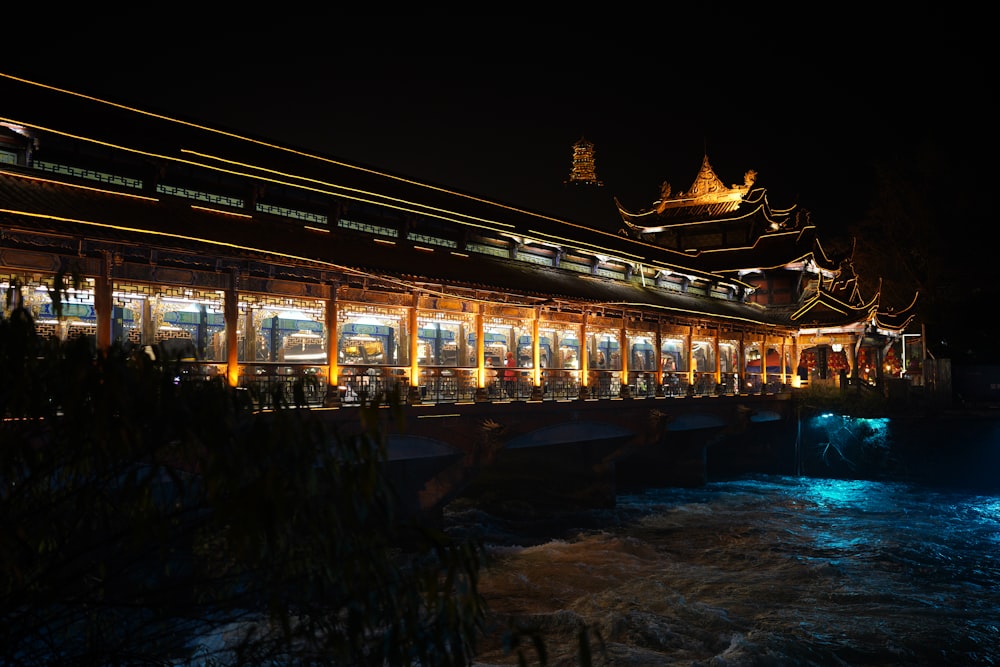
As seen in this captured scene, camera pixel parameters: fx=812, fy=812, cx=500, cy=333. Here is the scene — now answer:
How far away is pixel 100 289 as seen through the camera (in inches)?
599

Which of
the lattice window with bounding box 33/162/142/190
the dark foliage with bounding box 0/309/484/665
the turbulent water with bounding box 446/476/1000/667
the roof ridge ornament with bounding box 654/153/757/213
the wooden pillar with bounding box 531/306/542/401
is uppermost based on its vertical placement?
the roof ridge ornament with bounding box 654/153/757/213

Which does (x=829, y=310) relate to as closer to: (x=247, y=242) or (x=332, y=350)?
(x=332, y=350)

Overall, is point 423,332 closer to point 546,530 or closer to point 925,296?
point 546,530

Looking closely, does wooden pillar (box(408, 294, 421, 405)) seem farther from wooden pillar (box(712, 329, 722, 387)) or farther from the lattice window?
wooden pillar (box(712, 329, 722, 387))

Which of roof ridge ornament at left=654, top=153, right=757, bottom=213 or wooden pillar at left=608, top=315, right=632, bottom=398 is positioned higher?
roof ridge ornament at left=654, top=153, right=757, bottom=213

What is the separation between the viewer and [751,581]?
18875 millimetres

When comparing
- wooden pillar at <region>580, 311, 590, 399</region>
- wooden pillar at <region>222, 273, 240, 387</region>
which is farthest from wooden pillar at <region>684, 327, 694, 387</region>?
wooden pillar at <region>222, 273, 240, 387</region>

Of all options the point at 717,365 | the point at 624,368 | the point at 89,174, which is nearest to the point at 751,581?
the point at 624,368

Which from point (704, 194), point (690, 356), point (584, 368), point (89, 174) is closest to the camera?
point (89, 174)

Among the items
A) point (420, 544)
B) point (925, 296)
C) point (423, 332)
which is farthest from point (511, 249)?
point (925, 296)

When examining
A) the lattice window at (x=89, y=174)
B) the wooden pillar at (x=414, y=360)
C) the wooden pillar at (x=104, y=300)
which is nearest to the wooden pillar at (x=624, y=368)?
the wooden pillar at (x=414, y=360)

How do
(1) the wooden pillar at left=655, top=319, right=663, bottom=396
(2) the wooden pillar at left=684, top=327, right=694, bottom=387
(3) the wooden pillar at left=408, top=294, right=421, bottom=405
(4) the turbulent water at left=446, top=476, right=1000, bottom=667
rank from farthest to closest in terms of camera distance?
(2) the wooden pillar at left=684, top=327, right=694, bottom=387
(1) the wooden pillar at left=655, top=319, right=663, bottom=396
(3) the wooden pillar at left=408, top=294, right=421, bottom=405
(4) the turbulent water at left=446, top=476, right=1000, bottom=667

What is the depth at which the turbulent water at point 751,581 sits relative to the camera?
14594 mm

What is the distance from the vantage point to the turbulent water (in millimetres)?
14594
